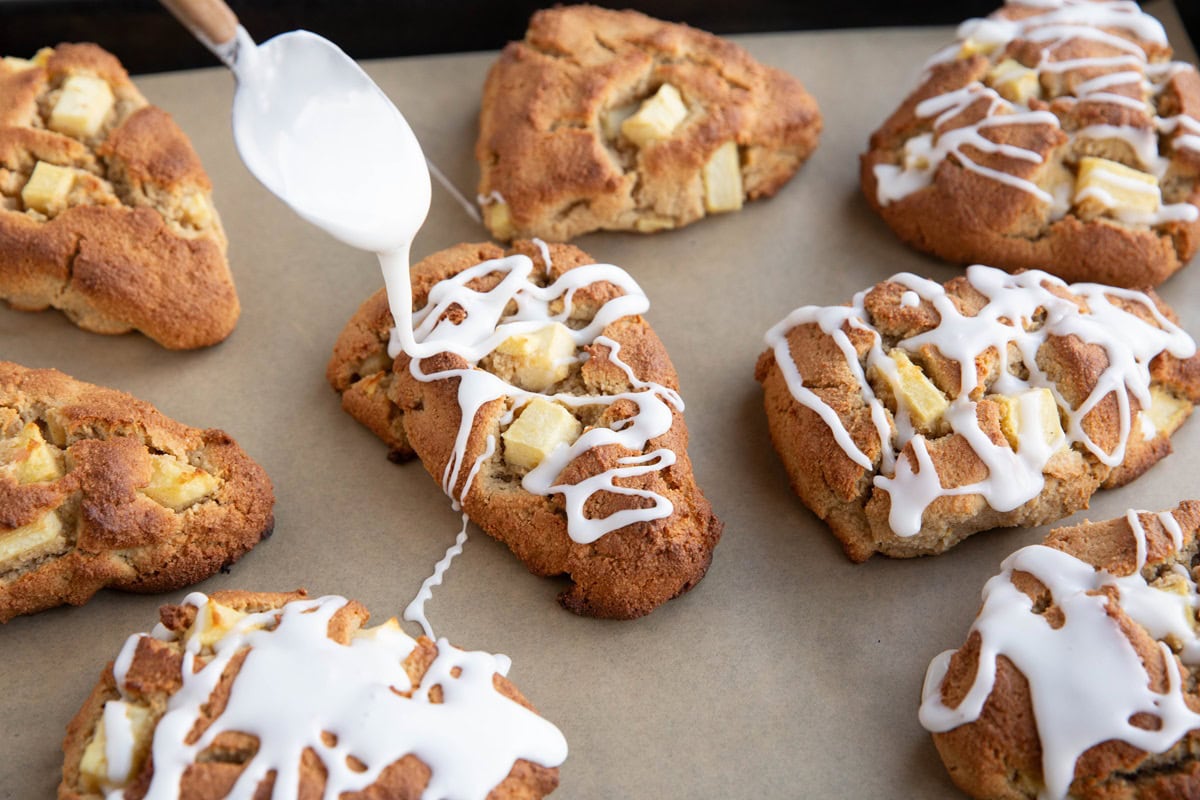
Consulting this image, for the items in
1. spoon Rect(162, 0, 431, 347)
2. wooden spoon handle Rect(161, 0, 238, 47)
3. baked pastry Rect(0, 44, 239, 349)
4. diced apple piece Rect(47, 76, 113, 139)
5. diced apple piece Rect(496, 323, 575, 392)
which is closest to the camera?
wooden spoon handle Rect(161, 0, 238, 47)

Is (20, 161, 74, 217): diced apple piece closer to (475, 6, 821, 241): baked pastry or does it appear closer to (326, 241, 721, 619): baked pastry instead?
(326, 241, 721, 619): baked pastry

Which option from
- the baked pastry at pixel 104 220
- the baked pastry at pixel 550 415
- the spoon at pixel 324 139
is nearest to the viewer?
the spoon at pixel 324 139

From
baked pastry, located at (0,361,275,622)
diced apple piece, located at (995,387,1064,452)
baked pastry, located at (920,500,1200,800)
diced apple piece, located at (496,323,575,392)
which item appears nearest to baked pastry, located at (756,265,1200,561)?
diced apple piece, located at (995,387,1064,452)

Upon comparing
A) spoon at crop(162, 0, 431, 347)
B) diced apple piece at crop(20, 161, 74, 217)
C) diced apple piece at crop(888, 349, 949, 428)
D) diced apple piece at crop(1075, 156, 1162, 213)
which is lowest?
diced apple piece at crop(888, 349, 949, 428)

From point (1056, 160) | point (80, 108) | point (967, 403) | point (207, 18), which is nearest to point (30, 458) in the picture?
point (207, 18)

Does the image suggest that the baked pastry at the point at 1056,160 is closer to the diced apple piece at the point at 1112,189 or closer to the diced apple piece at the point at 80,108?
the diced apple piece at the point at 1112,189

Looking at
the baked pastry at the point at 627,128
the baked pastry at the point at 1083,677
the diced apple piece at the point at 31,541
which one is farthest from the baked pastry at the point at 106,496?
the baked pastry at the point at 1083,677
